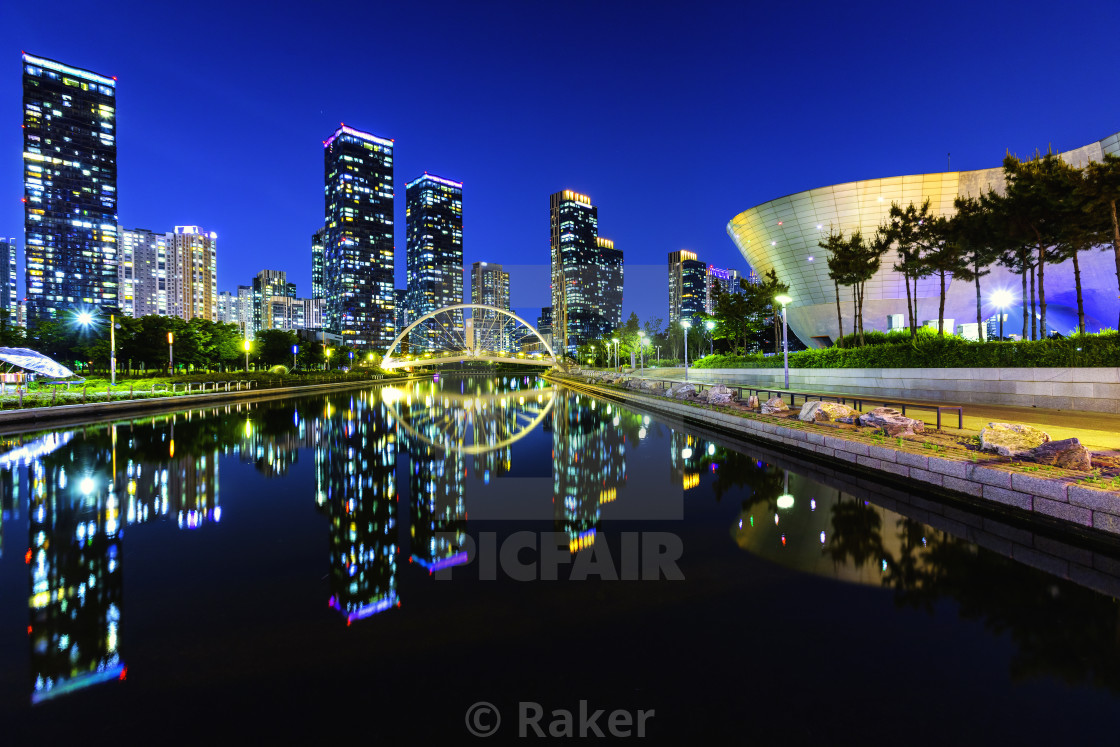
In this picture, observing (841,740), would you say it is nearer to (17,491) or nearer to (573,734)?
(573,734)

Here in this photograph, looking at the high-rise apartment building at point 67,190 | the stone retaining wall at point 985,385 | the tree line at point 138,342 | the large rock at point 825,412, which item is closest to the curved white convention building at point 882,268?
the stone retaining wall at point 985,385

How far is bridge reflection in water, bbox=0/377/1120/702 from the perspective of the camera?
481 cm

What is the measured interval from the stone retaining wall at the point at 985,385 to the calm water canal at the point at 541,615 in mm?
13460

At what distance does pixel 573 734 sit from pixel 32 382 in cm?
4528

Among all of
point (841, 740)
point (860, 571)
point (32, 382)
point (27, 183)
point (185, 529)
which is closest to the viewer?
point (841, 740)

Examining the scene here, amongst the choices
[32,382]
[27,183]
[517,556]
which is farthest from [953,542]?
[27,183]

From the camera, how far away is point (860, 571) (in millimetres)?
6098

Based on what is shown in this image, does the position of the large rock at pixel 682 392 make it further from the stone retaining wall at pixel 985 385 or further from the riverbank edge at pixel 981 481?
the riverbank edge at pixel 981 481

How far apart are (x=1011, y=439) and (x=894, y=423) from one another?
9.60 ft

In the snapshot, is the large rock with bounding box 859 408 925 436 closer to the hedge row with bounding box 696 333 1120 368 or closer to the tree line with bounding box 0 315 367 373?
the hedge row with bounding box 696 333 1120 368

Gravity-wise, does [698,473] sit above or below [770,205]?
below

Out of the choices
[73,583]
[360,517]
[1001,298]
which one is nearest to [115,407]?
[360,517]

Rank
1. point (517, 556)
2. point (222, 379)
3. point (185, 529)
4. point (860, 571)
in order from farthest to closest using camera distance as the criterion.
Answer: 1. point (222, 379)
2. point (185, 529)
3. point (517, 556)
4. point (860, 571)

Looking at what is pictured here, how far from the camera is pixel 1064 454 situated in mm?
7867
